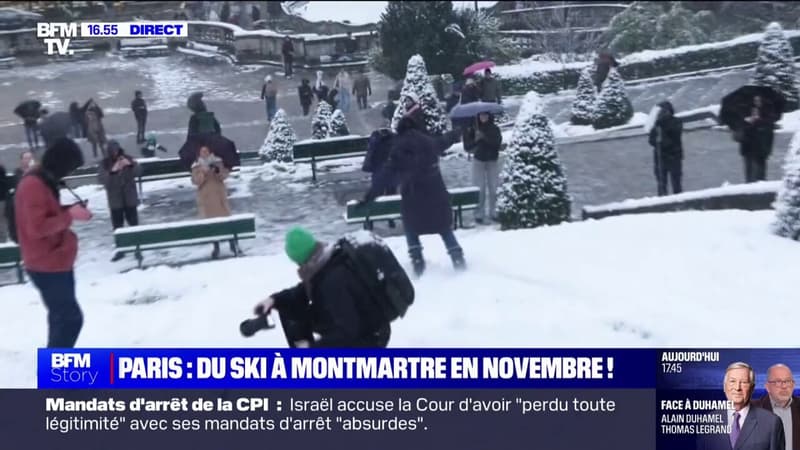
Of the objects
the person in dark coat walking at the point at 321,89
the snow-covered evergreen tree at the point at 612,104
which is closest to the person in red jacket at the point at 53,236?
the person in dark coat walking at the point at 321,89

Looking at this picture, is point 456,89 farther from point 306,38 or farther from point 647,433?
point 647,433

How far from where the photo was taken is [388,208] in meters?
5.32

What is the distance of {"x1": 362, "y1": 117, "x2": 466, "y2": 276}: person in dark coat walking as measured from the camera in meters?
5.29

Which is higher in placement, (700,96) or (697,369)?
(700,96)

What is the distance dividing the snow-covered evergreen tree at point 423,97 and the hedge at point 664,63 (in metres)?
0.33

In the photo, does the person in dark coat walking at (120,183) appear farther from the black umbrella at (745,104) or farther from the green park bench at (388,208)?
the black umbrella at (745,104)

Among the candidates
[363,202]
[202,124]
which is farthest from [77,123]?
[363,202]

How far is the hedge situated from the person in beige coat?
4.51 feet

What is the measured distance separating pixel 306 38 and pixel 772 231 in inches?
92.1

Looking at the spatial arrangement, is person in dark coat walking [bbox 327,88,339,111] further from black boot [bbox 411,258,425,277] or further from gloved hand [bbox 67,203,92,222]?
gloved hand [bbox 67,203,92,222]

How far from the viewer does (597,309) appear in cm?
524

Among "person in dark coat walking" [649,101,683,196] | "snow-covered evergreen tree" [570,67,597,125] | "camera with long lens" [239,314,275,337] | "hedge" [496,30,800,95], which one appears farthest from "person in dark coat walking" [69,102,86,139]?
"person in dark coat walking" [649,101,683,196]

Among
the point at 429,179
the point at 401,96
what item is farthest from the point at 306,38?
the point at 429,179

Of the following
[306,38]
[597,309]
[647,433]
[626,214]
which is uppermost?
[306,38]
